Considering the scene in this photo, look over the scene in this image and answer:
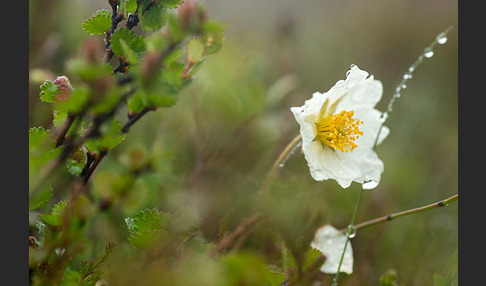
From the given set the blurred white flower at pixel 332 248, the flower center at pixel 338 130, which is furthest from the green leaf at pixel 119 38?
the blurred white flower at pixel 332 248

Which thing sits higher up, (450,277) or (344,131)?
(344,131)

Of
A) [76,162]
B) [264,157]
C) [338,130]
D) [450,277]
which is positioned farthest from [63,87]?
[264,157]

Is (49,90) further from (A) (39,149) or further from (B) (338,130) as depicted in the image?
(B) (338,130)

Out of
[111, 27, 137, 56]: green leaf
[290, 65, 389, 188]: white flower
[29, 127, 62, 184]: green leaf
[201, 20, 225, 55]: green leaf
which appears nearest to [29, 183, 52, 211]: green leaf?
[29, 127, 62, 184]: green leaf

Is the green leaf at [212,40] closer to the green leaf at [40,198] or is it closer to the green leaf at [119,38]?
the green leaf at [119,38]

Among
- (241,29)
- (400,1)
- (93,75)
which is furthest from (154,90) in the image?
(400,1)

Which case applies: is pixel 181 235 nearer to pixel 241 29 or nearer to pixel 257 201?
pixel 257 201

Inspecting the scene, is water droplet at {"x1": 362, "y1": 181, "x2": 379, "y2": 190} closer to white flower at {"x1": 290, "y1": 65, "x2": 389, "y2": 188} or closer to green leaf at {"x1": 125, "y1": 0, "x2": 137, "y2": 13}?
white flower at {"x1": 290, "y1": 65, "x2": 389, "y2": 188}
